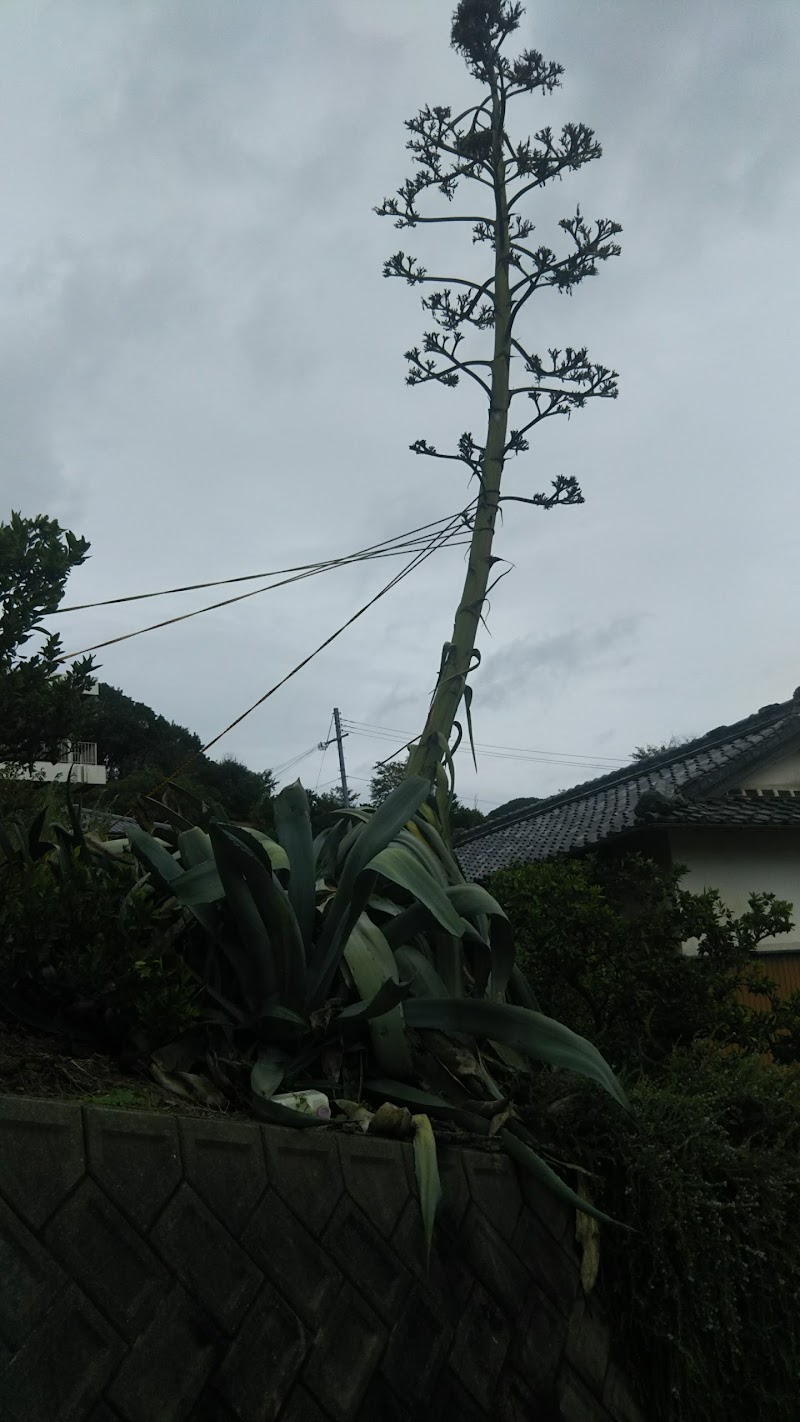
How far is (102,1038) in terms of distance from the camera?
3457 mm

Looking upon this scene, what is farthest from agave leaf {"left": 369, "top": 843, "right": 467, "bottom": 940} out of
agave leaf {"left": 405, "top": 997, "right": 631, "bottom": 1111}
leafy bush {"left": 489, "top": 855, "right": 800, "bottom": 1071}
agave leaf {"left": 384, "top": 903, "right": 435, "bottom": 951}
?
leafy bush {"left": 489, "top": 855, "right": 800, "bottom": 1071}

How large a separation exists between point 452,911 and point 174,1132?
1.30 metres

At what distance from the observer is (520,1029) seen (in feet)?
11.7

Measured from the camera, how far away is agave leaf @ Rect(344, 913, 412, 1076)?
11.6 feet

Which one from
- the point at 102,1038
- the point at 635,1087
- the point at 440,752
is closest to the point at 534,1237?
the point at 635,1087

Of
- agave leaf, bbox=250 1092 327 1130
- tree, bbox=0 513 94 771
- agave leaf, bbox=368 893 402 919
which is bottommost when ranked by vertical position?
agave leaf, bbox=250 1092 327 1130

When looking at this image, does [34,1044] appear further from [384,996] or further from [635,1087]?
[635,1087]

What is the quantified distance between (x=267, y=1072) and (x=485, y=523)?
10.3 feet

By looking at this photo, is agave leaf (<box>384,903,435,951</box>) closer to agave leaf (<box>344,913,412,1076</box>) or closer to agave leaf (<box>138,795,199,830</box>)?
agave leaf (<box>344,913,412,1076</box>)

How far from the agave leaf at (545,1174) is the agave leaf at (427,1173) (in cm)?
31

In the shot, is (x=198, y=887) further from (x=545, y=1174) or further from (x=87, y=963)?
Answer: (x=545, y=1174)

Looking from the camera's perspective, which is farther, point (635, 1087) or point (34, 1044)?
point (635, 1087)

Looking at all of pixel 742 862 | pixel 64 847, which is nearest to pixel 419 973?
pixel 64 847

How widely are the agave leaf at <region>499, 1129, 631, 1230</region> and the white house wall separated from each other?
22.5 ft
